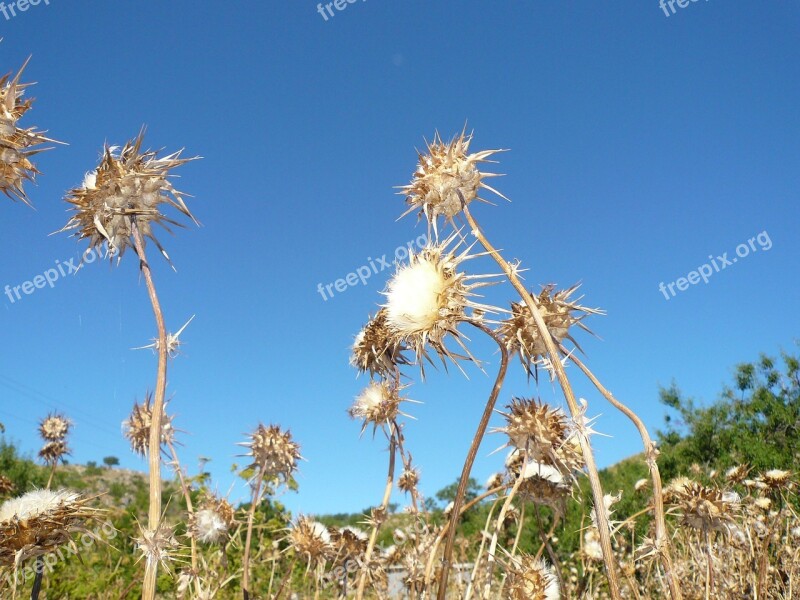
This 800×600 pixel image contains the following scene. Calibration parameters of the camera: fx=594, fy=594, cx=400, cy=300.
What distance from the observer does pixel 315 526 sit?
23.0 feet

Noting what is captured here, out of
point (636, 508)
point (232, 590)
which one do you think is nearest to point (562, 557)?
point (636, 508)

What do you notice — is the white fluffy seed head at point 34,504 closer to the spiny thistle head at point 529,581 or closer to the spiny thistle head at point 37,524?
the spiny thistle head at point 37,524

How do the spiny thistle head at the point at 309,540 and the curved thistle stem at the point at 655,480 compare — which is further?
the spiny thistle head at the point at 309,540

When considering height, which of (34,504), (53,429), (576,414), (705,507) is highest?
(53,429)

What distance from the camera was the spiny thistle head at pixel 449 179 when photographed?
4.34 metres

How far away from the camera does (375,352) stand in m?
5.84

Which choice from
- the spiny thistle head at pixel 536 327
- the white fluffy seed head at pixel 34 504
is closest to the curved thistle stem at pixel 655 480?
the spiny thistle head at pixel 536 327

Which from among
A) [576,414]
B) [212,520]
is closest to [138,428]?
[212,520]

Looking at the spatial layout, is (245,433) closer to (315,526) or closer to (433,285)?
(315,526)

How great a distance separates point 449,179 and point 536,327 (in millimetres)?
1419

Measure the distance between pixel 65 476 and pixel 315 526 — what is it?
48495mm

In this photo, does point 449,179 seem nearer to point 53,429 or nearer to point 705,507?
point 705,507

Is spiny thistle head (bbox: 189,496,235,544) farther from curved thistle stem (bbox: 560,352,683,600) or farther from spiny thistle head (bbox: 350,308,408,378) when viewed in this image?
curved thistle stem (bbox: 560,352,683,600)

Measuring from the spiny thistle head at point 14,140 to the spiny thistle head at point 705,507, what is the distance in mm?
5241
